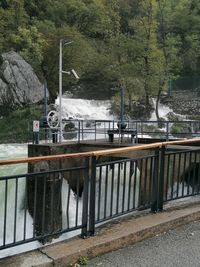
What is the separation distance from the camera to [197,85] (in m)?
61.2

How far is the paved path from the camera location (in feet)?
16.0

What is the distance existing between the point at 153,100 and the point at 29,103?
15734 millimetres

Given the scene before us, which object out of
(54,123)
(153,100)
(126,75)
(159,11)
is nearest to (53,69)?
(126,75)

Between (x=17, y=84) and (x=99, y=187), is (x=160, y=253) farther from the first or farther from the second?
(x=17, y=84)

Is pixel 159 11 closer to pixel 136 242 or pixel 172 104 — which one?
pixel 172 104

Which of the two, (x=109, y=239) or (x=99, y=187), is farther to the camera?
(x=99, y=187)

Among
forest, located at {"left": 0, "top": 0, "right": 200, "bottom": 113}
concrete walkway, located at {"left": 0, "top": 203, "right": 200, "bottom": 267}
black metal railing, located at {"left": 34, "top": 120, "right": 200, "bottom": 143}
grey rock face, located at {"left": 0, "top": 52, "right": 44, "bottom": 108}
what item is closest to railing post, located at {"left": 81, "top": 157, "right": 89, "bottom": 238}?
concrete walkway, located at {"left": 0, "top": 203, "right": 200, "bottom": 267}

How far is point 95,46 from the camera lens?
62781 millimetres

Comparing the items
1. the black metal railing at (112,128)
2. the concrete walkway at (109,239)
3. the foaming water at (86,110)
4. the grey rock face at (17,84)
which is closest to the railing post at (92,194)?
the concrete walkway at (109,239)

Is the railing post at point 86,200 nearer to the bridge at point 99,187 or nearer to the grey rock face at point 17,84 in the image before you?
the bridge at point 99,187

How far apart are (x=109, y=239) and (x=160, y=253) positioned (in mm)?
628

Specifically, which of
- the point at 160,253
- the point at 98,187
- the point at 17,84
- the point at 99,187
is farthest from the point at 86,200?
the point at 17,84

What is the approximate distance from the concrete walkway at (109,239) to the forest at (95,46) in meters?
38.3

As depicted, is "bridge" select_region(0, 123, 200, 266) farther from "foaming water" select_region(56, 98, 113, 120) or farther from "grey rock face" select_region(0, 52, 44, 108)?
"grey rock face" select_region(0, 52, 44, 108)
